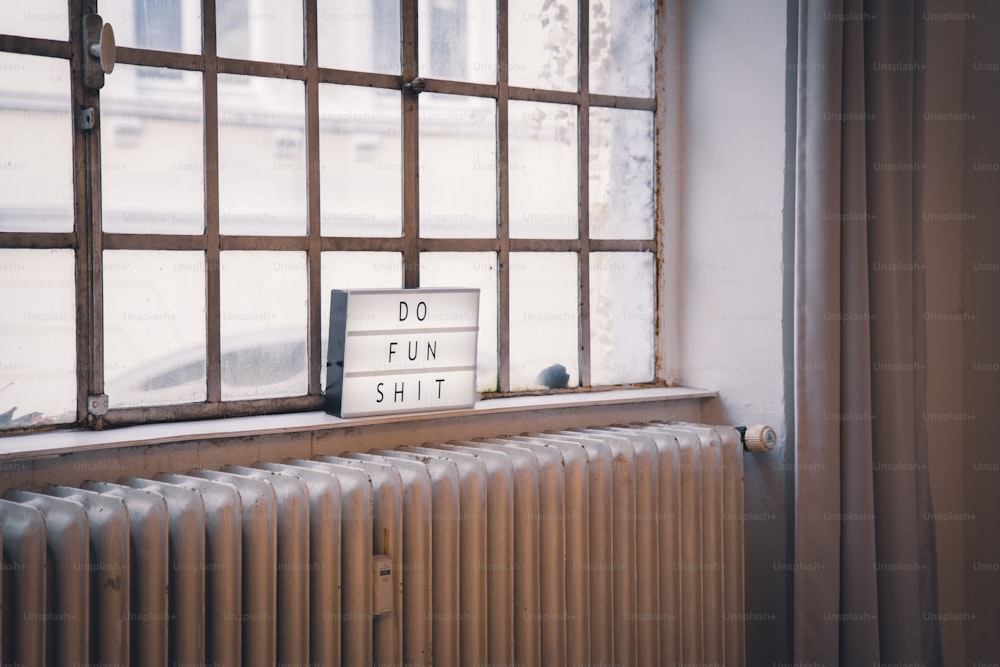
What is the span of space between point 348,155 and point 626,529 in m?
1.04

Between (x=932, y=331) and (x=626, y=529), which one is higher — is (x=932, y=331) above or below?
above

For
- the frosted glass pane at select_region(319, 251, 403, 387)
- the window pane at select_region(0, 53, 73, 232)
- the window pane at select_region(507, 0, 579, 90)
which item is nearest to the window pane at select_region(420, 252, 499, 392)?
the frosted glass pane at select_region(319, 251, 403, 387)

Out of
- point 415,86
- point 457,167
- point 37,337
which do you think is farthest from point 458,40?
point 37,337

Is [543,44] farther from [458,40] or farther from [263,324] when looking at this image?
[263,324]

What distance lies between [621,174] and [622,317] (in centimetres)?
39

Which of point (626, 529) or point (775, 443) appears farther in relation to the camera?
point (775, 443)

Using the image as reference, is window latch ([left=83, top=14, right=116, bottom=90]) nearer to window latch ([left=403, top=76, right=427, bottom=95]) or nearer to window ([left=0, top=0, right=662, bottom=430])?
window ([left=0, top=0, right=662, bottom=430])

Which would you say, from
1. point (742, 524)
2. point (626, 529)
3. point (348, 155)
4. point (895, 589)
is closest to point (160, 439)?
point (348, 155)

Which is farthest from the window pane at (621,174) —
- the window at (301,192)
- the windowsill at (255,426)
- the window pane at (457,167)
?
the windowsill at (255,426)

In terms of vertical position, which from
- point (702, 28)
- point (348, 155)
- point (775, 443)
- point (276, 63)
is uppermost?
point (702, 28)

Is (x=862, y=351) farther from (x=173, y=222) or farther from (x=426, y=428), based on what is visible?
(x=173, y=222)

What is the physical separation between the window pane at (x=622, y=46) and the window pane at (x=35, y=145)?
50.8 inches

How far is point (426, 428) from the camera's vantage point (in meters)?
1.96

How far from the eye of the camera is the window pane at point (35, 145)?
5.23ft
